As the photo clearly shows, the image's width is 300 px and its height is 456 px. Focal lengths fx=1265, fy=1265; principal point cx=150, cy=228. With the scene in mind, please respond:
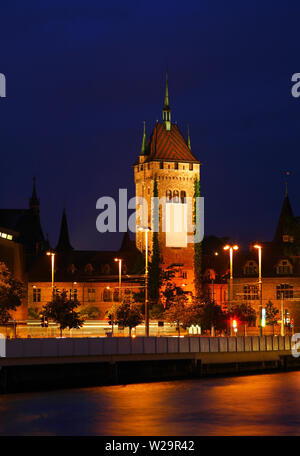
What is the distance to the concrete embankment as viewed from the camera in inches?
3410

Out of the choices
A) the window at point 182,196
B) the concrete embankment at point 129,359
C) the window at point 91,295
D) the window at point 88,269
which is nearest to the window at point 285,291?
the window at point 182,196

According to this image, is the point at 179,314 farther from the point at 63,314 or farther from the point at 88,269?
the point at 88,269

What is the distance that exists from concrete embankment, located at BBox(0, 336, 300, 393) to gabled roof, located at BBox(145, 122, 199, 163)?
76.0 m

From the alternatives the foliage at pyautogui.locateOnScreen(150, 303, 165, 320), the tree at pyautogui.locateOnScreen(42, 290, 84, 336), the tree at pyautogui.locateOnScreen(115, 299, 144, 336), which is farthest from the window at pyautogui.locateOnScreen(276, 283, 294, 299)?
the tree at pyautogui.locateOnScreen(42, 290, 84, 336)

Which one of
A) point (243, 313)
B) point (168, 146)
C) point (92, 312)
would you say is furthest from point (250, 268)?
point (243, 313)

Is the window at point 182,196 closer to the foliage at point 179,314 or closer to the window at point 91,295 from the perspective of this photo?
the window at point 91,295

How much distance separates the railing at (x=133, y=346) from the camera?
283 feet

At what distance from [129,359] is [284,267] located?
7687 centimetres

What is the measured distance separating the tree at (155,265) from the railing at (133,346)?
6106 cm

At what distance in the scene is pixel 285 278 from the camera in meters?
168

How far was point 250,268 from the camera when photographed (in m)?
170
